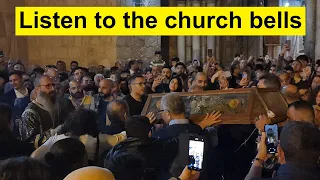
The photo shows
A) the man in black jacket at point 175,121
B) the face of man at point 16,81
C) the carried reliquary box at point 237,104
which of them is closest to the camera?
the man in black jacket at point 175,121

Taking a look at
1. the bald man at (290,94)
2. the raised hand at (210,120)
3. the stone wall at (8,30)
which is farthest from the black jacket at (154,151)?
the stone wall at (8,30)

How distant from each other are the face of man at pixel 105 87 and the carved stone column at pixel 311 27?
865cm

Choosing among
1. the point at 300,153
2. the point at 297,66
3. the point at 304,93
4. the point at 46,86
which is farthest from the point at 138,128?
the point at 297,66

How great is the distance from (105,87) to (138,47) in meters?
9.62

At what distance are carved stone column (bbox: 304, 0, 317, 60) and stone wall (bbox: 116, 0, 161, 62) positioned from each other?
4585mm

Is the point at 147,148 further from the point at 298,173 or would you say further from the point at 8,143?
the point at 298,173

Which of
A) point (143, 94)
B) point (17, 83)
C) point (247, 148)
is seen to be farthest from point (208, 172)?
point (17, 83)

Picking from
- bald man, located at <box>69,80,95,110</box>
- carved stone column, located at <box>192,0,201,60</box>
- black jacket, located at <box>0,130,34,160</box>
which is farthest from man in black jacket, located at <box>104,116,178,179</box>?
carved stone column, located at <box>192,0,201,60</box>

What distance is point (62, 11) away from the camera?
1473 cm

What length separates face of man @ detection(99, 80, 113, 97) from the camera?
23.2 ft

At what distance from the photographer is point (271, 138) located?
138 inches

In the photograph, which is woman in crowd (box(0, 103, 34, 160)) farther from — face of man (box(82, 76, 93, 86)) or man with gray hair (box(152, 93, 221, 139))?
face of man (box(82, 76, 93, 86))

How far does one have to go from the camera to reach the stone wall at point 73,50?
648 inches

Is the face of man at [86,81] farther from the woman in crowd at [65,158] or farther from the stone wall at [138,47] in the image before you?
the stone wall at [138,47]
